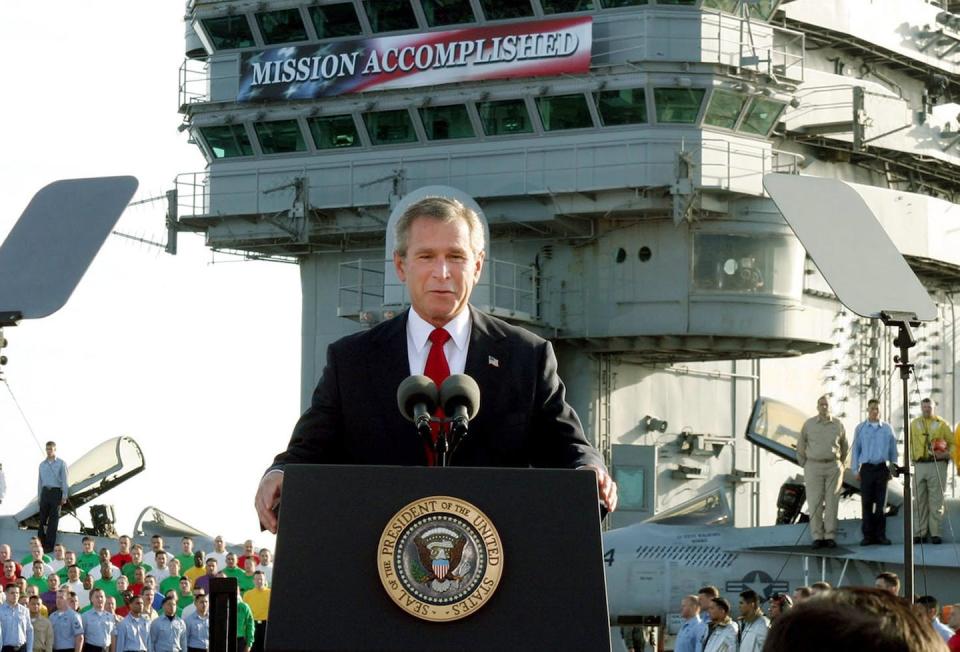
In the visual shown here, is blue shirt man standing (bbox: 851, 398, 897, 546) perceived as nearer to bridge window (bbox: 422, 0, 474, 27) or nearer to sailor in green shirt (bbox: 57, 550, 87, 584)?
sailor in green shirt (bbox: 57, 550, 87, 584)

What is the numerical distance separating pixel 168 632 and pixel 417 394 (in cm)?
1659

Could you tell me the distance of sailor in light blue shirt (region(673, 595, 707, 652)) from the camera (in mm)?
16984

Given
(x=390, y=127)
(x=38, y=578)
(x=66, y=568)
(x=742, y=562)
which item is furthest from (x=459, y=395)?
(x=390, y=127)

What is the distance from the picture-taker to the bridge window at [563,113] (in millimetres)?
29062

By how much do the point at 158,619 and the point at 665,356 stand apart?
43.5 ft

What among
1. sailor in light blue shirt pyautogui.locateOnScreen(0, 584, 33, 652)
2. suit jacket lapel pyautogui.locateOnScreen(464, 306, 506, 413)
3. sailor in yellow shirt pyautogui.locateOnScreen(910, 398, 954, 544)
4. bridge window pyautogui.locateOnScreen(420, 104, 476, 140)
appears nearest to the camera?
suit jacket lapel pyautogui.locateOnScreen(464, 306, 506, 413)

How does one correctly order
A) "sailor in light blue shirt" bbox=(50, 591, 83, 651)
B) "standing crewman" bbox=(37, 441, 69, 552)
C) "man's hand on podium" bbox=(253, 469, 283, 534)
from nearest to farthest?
"man's hand on podium" bbox=(253, 469, 283, 534) < "sailor in light blue shirt" bbox=(50, 591, 83, 651) < "standing crewman" bbox=(37, 441, 69, 552)

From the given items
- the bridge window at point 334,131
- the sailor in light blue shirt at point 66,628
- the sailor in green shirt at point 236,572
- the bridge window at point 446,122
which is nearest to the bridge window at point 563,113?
the bridge window at point 446,122

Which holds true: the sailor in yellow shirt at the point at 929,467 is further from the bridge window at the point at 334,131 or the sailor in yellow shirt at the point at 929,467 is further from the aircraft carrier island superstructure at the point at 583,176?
the bridge window at the point at 334,131

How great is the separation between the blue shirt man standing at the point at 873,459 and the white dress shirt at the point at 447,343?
49.8 feet

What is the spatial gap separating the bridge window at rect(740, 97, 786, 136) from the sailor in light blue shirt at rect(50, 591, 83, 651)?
49.3 ft

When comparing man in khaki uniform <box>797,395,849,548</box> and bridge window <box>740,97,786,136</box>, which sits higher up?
bridge window <box>740,97,786,136</box>

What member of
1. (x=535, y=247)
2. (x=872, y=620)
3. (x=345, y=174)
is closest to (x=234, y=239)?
(x=345, y=174)

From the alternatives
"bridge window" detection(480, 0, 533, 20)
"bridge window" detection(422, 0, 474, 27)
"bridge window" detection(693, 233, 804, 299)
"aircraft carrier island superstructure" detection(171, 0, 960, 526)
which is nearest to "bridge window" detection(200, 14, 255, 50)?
"aircraft carrier island superstructure" detection(171, 0, 960, 526)
